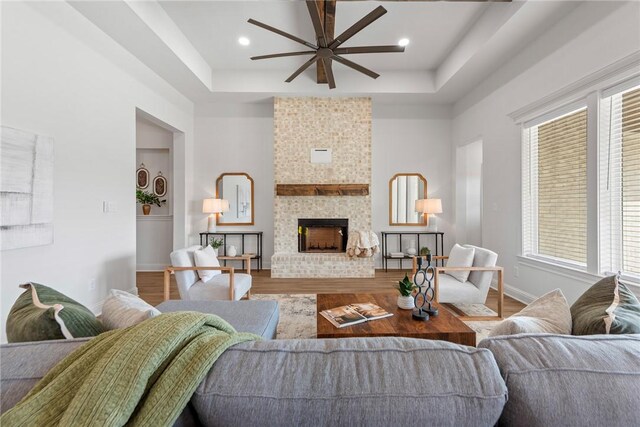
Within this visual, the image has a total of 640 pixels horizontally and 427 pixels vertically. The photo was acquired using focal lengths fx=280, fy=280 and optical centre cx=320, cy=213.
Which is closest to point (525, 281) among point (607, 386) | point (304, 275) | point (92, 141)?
point (304, 275)

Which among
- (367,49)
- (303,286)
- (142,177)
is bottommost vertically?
(303,286)

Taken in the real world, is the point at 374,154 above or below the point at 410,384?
above

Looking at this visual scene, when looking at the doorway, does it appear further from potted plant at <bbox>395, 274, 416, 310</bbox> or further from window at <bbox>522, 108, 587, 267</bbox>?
potted plant at <bbox>395, 274, 416, 310</bbox>

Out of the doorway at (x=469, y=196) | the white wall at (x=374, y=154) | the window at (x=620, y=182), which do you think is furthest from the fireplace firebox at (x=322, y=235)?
the window at (x=620, y=182)

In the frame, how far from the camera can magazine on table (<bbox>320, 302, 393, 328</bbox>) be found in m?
1.92

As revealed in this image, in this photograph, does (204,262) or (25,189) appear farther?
(204,262)

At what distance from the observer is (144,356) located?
61 centimetres

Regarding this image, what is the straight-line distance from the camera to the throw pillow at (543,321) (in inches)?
39.1

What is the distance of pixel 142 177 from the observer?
216 inches

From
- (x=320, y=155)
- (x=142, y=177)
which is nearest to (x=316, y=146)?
(x=320, y=155)

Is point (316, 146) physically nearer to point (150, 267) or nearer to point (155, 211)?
point (155, 211)

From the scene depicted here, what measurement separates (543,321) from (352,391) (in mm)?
906

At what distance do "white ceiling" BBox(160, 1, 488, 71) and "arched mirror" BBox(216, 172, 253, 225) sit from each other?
2.06 m

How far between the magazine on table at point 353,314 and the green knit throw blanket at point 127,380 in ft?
4.39
